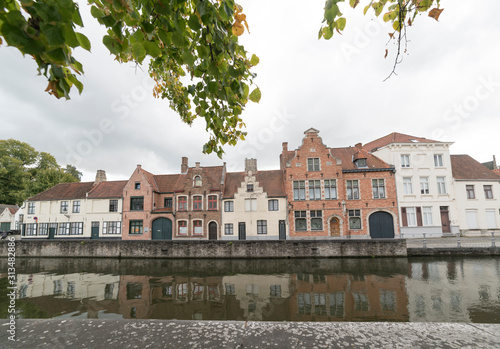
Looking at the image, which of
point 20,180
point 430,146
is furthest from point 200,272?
point 20,180

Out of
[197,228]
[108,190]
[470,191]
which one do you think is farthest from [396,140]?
[108,190]

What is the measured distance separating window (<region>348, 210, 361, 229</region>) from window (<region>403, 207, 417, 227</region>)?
517 centimetres

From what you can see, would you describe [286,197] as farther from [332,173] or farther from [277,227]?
[332,173]

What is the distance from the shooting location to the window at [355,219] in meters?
25.4

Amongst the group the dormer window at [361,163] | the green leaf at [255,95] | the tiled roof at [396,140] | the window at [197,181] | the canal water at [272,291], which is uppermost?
the tiled roof at [396,140]

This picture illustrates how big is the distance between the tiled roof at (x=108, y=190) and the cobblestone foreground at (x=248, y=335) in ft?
104

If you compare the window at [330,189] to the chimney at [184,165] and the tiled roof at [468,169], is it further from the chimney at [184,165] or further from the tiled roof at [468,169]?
the chimney at [184,165]

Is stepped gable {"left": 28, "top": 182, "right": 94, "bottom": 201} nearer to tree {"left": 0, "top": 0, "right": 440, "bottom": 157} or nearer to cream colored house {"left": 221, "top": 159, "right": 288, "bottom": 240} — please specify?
cream colored house {"left": 221, "top": 159, "right": 288, "bottom": 240}

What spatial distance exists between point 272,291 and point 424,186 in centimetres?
2427

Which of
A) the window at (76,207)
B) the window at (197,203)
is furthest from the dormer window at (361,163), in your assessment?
the window at (76,207)

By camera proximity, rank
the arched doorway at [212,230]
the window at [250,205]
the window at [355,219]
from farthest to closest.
Result: the arched doorway at [212,230]
the window at [250,205]
the window at [355,219]

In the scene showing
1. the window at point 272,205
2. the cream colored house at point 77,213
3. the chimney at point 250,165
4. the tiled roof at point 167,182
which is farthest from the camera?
the tiled roof at point 167,182

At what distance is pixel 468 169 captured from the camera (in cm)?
2741

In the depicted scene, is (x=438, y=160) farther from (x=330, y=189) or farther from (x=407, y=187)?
(x=330, y=189)
